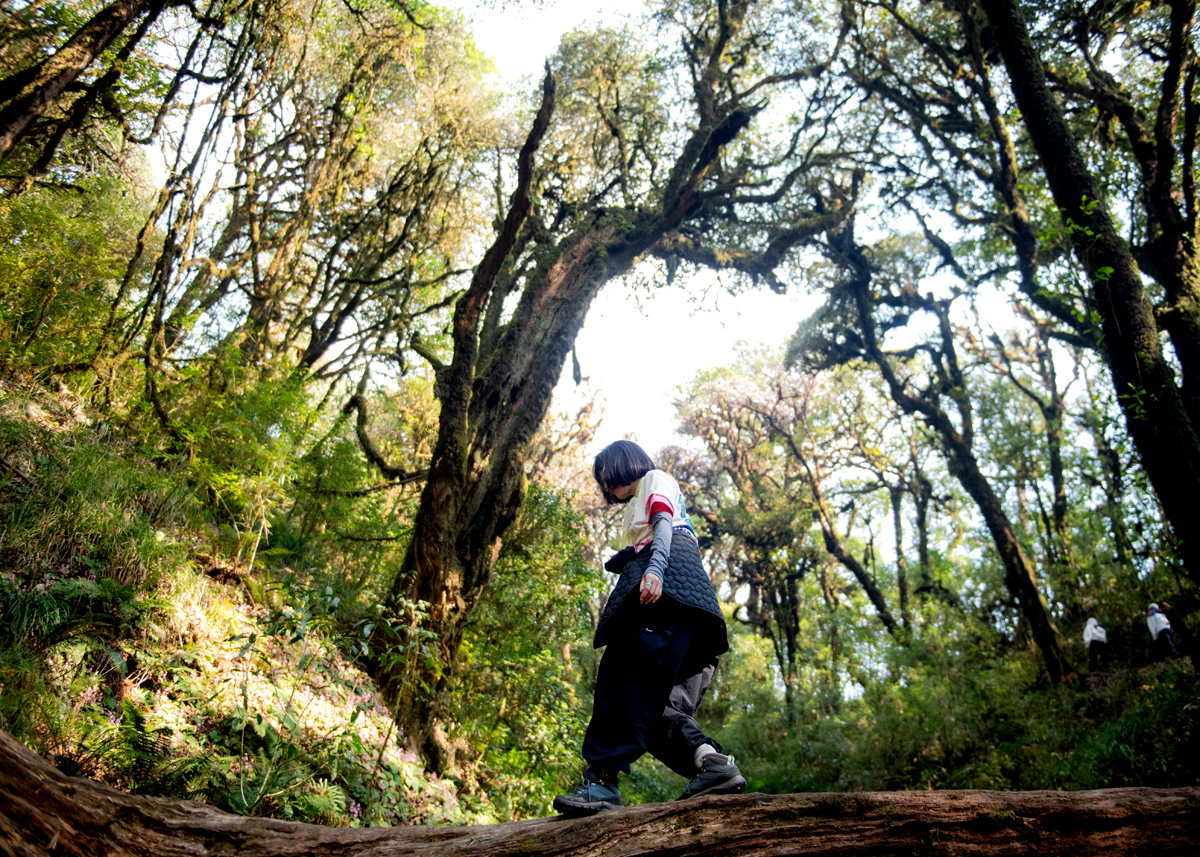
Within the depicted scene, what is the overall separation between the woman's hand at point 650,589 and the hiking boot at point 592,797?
0.69 meters

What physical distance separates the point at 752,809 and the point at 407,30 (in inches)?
460

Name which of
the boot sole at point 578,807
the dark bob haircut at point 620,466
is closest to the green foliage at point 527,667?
the dark bob haircut at point 620,466

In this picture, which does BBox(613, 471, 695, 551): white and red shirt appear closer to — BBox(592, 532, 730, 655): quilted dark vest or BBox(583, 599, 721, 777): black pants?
BBox(592, 532, 730, 655): quilted dark vest

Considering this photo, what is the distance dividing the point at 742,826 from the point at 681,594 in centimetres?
90

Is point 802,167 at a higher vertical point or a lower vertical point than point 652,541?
higher

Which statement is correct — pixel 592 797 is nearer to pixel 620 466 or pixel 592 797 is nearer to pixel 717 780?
pixel 717 780

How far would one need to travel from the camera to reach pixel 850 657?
603 inches

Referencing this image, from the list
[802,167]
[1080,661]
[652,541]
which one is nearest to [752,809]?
[652,541]

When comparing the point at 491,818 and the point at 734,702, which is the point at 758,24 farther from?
the point at 734,702

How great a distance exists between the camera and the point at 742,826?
6.45ft

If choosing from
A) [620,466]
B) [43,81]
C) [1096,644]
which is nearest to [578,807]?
[620,466]

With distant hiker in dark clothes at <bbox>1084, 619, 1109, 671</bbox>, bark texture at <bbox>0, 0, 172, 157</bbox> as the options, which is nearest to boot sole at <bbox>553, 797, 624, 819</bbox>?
bark texture at <bbox>0, 0, 172, 157</bbox>

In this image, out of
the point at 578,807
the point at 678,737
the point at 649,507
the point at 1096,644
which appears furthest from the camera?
the point at 1096,644

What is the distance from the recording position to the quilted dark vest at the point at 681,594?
269 cm
